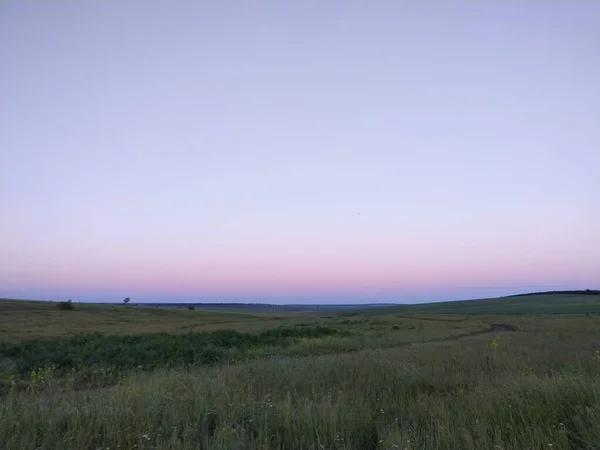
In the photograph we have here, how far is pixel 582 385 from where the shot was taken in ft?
20.0

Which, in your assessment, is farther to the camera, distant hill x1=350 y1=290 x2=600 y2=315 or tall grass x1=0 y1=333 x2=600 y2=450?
distant hill x1=350 y1=290 x2=600 y2=315

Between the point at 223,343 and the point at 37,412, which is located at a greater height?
the point at 37,412

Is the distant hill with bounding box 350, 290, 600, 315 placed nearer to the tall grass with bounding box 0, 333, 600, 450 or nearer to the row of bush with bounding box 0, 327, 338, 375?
the row of bush with bounding box 0, 327, 338, 375

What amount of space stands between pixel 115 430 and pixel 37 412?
134 centimetres

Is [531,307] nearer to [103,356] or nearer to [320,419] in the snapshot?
[103,356]

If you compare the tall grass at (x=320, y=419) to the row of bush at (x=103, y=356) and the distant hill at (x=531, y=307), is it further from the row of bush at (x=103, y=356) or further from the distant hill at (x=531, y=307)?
the distant hill at (x=531, y=307)

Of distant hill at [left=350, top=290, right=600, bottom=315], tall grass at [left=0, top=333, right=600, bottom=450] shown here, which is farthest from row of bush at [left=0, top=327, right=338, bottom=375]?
distant hill at [left=350, top=290, right=600, bottom=315]

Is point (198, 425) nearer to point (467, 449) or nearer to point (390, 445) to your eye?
point (390, 445)

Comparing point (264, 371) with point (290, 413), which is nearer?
point (290, 413)

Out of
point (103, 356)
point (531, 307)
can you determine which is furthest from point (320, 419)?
point (531, 307)

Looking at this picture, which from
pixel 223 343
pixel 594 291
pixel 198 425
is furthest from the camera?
pixel 594 291

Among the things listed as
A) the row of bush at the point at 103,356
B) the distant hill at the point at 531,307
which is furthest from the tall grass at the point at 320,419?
the distant hill at the point at 531,307

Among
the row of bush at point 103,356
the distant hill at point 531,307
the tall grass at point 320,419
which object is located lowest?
the distant hill at point 531,307

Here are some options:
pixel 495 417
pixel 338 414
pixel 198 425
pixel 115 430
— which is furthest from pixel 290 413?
pixel 495 417
